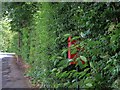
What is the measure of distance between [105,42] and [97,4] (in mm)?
510

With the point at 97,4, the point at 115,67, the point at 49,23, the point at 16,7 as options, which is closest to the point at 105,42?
the point at 115,67

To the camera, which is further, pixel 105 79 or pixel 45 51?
pixel 45 51

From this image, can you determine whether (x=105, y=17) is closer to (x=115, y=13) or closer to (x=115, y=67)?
(x=115, y=13)

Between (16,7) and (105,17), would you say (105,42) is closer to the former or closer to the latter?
(105,17)

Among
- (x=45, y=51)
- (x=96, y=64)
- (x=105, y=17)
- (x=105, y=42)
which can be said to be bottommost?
(x=45, y=51)

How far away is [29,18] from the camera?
30.5ft

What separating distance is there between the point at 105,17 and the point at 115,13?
144 millimetres

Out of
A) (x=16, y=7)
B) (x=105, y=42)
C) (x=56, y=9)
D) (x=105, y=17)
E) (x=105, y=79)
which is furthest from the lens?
(x=16, y=7)

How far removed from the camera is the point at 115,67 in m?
1.70

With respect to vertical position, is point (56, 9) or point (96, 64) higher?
point (56, 9)

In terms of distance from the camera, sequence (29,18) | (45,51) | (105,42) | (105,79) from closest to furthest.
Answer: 1. (105,79)
2. (105,42)
3. (45,51)
4. (29,18)

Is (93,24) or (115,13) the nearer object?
(115,13)

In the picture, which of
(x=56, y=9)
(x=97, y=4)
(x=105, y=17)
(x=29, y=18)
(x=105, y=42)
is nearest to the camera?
(x=105, y=42)

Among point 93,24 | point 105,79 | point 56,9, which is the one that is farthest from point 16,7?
point 105,79
